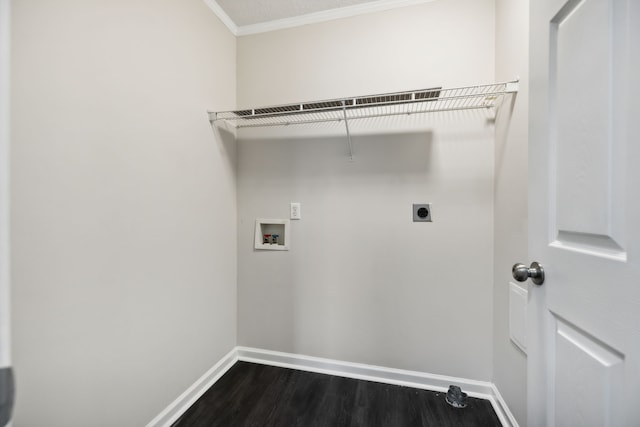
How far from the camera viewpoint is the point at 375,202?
5.07 feet

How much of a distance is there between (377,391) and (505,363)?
0.74 m

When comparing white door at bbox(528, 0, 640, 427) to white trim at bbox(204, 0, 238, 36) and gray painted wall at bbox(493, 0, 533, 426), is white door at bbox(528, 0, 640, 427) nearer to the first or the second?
gray painted wall at bbox(493, 0, 533, 426)

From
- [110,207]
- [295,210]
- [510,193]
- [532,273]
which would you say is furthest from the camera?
[295,210]

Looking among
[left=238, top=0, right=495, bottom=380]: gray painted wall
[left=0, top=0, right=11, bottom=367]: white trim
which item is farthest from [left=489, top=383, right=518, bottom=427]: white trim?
[left=0, top=0, right=11, bottom=367]: white trim

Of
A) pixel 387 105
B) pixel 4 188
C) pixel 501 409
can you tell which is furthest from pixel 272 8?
pixel 501 409

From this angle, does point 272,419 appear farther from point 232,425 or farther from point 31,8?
point 31,8

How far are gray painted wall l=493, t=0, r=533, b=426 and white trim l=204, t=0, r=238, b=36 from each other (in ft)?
5.65

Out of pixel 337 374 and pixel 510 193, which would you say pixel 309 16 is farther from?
pixel 337 374

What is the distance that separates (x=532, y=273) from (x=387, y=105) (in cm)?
106

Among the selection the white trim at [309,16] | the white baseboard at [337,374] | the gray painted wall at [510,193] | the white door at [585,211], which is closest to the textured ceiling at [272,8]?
the white trim at [309,16]

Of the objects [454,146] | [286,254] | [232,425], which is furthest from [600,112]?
[232,425]

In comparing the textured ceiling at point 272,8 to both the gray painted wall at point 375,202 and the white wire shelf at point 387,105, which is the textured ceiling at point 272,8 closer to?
the gray painted wall at point 375,202

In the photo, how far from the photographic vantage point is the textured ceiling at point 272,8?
1.50m

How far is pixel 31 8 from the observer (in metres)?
0.74
